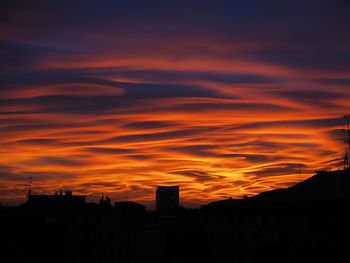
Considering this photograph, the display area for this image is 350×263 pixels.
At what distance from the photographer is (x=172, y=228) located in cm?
8325

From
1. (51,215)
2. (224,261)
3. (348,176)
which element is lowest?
(224,261)

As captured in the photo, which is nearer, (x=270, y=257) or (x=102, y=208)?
(x=270, y=257)

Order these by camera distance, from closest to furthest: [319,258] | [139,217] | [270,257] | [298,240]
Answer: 1. [319,258]
2. [298,240]
3. [270,257]
4. [139,217]

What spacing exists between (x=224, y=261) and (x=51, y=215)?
26.7 meters

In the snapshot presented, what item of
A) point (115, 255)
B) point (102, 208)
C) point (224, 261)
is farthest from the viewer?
point (102, 208)

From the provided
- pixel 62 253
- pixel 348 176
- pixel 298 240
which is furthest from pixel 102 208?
pixel 348 176

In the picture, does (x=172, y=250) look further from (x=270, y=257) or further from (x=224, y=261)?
(x=270, y=257)

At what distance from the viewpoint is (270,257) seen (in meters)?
48.3

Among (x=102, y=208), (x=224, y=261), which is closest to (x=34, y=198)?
(x=102, y=208)

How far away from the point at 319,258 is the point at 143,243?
4507 centimetres

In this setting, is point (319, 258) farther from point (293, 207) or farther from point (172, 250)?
point (172, 250)

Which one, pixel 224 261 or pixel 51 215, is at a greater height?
pixel 51 215

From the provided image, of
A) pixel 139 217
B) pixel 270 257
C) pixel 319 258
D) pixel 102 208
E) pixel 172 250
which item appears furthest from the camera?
pixel 172 250

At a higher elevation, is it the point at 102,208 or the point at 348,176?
the point at 348,176
